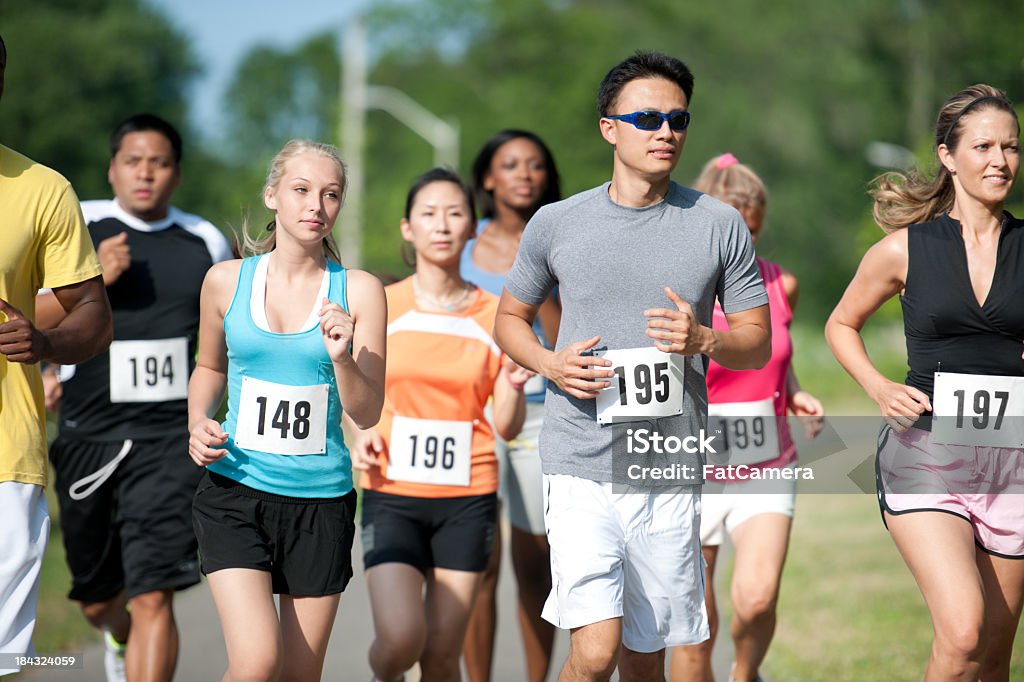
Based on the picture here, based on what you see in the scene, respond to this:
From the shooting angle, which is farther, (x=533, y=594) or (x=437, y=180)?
(x=533, y=594)

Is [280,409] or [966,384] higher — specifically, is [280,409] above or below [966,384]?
below

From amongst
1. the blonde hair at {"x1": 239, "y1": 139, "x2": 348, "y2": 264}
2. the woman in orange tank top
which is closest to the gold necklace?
the woman in orange tank top

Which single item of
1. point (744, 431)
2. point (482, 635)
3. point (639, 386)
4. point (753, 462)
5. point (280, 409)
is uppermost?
point (639, 386)

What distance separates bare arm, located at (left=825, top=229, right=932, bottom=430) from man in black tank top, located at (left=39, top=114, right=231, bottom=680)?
2952 millimetres

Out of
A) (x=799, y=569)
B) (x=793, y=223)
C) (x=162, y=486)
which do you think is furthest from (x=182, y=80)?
(x=162, y=486)

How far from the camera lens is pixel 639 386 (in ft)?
14.9

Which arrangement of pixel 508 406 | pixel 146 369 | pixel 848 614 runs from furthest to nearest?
pixel 848 614 → pixel 146 369 → pixel 508 406

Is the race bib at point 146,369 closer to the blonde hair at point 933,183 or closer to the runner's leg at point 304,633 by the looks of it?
the runner's leg at point 304,633

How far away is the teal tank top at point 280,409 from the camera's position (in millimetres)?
4633

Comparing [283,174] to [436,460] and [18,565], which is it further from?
[18,565]

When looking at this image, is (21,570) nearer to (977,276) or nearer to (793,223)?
(977,276)

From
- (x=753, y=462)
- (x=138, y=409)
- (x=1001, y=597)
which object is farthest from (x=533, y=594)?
(x=1001, y=597)

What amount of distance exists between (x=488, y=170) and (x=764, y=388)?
73.6 inches

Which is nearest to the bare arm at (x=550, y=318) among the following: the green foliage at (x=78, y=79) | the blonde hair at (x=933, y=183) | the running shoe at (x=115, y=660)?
the blonde hair at (x=933, y=183)
